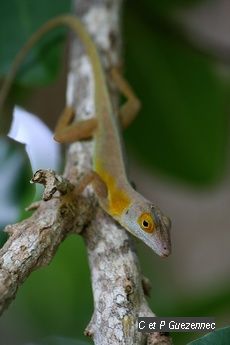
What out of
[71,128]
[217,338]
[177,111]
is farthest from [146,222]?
[177,111]

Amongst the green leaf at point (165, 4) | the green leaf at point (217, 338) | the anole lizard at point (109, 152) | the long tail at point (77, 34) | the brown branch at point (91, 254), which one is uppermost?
the green leaf at point (165, 4)

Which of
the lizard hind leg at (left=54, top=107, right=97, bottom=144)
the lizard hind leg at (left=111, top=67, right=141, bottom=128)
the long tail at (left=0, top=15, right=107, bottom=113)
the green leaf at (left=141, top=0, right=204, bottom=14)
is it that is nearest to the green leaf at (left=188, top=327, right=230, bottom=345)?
the lizard hind leg at (left=54, top=107, right=97, bottom=144)

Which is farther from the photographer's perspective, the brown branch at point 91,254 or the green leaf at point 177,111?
the green leaf at point 177,111

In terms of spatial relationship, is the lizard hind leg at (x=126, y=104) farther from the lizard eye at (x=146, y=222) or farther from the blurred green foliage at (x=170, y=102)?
the lizard eye at (x=146, y=222)

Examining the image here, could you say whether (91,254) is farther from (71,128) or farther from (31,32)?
(31,32)

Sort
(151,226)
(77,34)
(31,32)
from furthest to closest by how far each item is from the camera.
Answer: (77,34) < (31,32) < (151,226)

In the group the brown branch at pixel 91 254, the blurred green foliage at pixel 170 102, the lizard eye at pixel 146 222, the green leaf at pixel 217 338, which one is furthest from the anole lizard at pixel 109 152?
the green leaf at pixel 217 338

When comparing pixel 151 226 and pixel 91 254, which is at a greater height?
pixel 151 226
